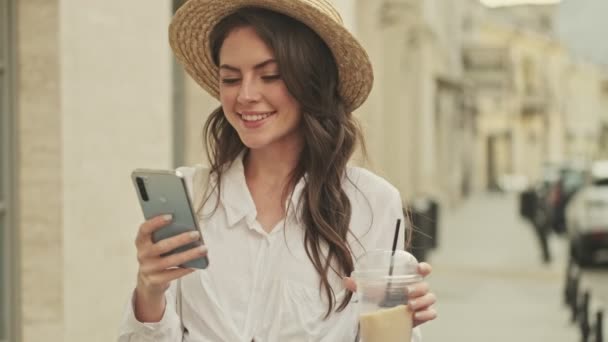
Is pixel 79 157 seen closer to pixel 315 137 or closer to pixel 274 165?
pixel 274 165

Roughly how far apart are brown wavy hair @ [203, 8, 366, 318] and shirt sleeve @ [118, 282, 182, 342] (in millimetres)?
358

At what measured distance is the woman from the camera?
246cm

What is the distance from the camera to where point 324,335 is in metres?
2.47

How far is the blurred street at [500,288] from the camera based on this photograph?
9.72 meters

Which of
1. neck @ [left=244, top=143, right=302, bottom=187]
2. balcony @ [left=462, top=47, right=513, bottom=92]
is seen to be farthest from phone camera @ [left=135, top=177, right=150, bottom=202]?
balcony @ [left=462, top=47, right=513, bottom=92]

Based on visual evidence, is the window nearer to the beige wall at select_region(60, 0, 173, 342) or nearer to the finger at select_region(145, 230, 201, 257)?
the beige wall at select_region(60, 0, 173, 342)

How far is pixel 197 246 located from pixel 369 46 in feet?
42.9

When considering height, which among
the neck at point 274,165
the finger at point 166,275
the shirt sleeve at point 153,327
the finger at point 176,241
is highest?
the neck at point 274,165

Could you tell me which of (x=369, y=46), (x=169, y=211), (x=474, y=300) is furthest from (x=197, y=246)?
(x=369, y=46)

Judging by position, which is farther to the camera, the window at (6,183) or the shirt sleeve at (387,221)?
the window at (6,183)

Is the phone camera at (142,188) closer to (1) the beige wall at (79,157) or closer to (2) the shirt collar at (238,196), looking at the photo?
(2) the shirt collar at (238,196)

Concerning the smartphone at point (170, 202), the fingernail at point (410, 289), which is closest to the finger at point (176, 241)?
the smartphone at point (170, 202)

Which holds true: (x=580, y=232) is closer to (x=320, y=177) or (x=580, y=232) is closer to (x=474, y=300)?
(x=474, y=300)

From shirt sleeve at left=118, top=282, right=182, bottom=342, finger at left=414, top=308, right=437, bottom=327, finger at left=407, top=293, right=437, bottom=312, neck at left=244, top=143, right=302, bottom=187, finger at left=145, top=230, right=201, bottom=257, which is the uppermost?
neck at left=244, top=143, right=302, bottom=187
